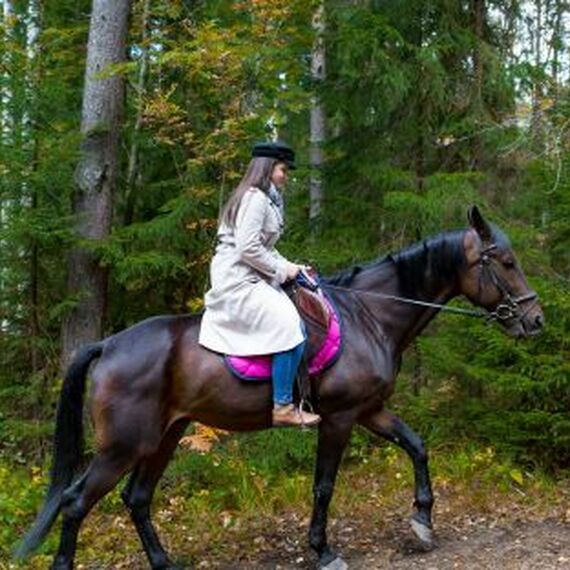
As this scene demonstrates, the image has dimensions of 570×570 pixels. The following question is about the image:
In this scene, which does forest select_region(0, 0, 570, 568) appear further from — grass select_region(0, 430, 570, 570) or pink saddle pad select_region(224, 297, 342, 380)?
pink saddle pad select_region(224, 297, 342, 380)

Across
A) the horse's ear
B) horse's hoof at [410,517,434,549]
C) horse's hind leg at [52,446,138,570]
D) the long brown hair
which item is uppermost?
the long brown hair

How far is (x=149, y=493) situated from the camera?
5879 mm

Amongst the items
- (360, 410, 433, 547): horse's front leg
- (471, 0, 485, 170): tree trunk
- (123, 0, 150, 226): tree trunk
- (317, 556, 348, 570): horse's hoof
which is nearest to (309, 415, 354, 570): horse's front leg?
(317, 556, 348, 570): horse's hoof

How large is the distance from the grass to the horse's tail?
37.9 inches

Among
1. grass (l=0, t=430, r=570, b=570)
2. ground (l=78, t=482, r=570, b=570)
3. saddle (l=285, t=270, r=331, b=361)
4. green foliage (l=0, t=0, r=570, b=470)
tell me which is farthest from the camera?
green foliage (l=0, t=0, r=570, b=470)

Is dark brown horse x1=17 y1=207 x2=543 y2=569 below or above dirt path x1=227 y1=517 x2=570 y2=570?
above

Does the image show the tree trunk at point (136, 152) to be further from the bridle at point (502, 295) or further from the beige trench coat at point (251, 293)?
the bridle at point (502, 295)

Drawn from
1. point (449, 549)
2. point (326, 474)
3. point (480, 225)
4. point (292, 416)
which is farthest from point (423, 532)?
point (480, 225)

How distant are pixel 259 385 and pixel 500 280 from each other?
1.93 m

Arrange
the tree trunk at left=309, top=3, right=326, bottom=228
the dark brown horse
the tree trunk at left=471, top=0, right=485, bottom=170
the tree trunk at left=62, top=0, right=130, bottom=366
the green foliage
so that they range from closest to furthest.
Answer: the dark brown horse < the green foliage < the tree trunk at left=471, top=0, right=485, bottom=170 < the tree trunk at left=62, top=0, right=130, bottom=366 < the tree trunk at left=309, top=3, right=326, bottom=228

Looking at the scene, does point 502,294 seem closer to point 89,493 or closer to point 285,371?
point 285,371

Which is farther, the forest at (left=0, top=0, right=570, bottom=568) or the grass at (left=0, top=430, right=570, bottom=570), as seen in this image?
the forest at (left=0, top=0, right=570, bottom=568)

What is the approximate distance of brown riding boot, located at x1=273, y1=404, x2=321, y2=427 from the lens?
17.6 ft

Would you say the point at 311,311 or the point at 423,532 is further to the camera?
the point at 423,532
